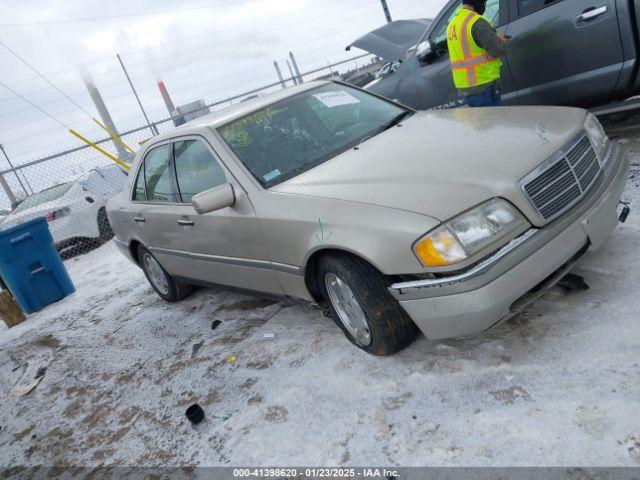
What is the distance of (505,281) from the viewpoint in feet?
7.30

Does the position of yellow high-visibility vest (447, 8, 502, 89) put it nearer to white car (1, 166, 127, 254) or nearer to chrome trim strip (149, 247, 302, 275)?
chrome trim strip (149, 247, 302, 275)

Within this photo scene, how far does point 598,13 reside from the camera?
13.1 feet

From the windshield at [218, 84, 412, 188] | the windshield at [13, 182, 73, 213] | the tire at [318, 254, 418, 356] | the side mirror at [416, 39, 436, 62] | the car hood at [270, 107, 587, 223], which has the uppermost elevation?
the windshield at [13, 182, 73, 213]

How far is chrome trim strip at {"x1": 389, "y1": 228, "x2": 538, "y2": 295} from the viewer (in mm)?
2215

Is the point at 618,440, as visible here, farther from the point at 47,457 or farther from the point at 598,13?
the point at 598,13

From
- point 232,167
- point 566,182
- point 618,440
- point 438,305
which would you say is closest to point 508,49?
point 566,182

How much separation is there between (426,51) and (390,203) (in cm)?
345

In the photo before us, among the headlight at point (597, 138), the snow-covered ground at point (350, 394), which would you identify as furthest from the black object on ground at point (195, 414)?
the headlight at point (597, 138)

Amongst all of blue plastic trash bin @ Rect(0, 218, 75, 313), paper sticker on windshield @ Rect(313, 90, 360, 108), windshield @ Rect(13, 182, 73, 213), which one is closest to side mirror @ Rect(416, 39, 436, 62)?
paper sticker on windshield @ Rect(313, 90, 360, 108)

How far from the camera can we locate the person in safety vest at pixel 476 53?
4250 mm

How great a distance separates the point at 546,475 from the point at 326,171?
1.87 m

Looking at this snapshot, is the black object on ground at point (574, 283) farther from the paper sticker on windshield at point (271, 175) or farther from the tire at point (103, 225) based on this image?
the tire at point (103, 225)

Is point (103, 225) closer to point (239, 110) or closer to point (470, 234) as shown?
point (239, 110)

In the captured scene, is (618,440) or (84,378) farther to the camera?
(84,378)
